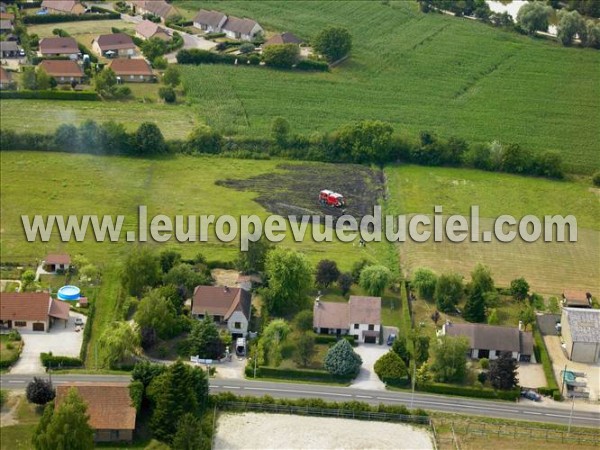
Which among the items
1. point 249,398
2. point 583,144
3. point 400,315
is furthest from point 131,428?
point 583,144

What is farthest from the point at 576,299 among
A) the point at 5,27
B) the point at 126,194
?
the point at 5,27

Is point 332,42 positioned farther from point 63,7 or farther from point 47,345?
point 47,345

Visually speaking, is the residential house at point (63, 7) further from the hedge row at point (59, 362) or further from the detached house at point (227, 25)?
the hedge row at point (59, 362)

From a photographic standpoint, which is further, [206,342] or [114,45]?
[114,45]

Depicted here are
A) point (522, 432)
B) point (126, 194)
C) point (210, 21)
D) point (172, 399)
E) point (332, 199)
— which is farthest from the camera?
point (210, 21)

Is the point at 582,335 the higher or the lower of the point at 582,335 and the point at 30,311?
the lower

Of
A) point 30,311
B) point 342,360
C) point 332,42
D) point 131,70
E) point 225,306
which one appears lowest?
point 342,360

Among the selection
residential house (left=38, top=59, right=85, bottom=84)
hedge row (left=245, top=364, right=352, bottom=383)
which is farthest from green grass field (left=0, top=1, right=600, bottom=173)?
hedge row (left=245, top=364, right=352, bottom=383)
